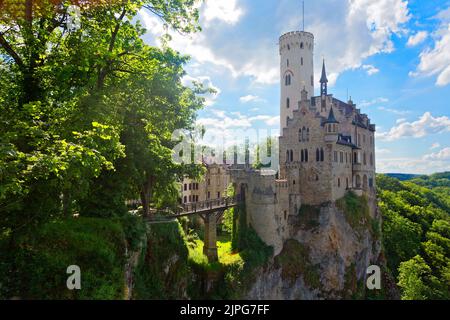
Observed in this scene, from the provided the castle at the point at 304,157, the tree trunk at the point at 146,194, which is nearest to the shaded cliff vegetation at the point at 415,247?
the castle at the point at 304,157

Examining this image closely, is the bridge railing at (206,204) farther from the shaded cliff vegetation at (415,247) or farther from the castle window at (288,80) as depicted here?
the shaded cliff vegetation at (415,247)

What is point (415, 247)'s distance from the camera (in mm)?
65750

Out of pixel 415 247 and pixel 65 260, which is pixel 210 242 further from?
pixel 415 247

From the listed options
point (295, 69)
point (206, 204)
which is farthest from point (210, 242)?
point (295, 69)

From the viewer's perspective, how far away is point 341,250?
135 ft

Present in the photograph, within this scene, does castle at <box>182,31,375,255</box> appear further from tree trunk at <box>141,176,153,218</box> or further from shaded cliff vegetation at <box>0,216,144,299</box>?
shaded cliff vegetation at <box>0,216,144,299</box>

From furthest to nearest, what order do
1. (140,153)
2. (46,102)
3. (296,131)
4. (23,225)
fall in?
(296,131)
(140,153)
(46,102)
(23,225)

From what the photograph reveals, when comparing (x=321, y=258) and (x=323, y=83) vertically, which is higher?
(x=323, y=83)

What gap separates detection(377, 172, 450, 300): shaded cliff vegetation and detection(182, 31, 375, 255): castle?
15.9 meters

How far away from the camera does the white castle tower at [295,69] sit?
54.7 meters

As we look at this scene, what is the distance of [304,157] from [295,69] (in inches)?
785

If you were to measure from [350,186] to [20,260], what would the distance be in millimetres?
44693
